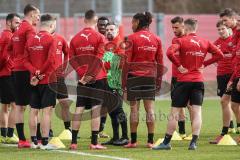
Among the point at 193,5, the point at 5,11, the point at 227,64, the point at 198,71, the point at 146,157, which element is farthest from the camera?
the point at 193,5

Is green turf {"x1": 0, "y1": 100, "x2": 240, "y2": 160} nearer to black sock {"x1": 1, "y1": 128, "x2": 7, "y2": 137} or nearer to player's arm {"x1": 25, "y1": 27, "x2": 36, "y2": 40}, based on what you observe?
black sock {"x1": 1, "y1": 128, "x2": 7, "y2": 137}

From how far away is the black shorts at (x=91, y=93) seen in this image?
1493 centimetres

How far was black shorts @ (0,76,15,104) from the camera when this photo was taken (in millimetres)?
16516

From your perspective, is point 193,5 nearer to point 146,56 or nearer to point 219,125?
point 219,125

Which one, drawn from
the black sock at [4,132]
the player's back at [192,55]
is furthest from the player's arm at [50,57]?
the black sock at [4,132]

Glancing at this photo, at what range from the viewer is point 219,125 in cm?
1989

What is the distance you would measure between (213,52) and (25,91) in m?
3.32

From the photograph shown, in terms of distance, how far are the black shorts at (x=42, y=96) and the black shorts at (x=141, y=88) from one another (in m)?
1.35

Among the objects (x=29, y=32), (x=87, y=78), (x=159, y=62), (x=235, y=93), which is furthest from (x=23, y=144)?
(x=235, y=93)

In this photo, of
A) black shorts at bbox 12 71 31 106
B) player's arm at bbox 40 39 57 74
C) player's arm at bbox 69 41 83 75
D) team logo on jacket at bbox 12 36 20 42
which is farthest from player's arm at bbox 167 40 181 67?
team logo on jacket at bbox 12 36 20 42

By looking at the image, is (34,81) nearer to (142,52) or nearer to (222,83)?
(142,52)

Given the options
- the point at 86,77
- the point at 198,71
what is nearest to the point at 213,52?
the point at 198,71

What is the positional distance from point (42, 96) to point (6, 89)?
1.87 metres

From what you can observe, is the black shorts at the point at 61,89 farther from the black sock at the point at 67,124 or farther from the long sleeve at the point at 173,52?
the long sleeve at the point at 173,52
